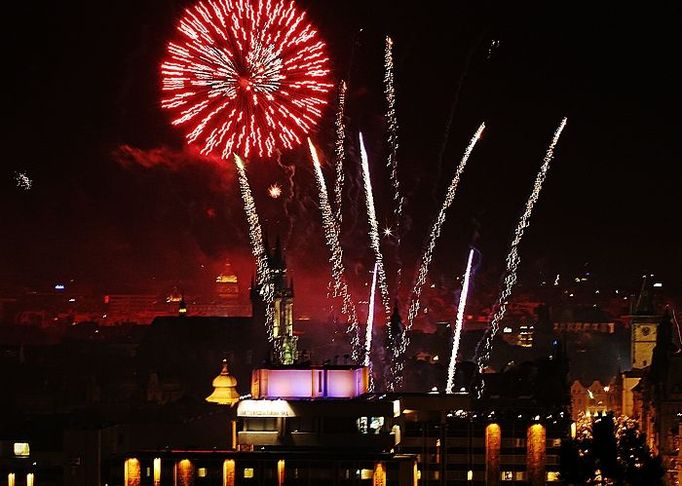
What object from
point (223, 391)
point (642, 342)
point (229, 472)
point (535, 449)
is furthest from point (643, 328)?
point (229, 472)

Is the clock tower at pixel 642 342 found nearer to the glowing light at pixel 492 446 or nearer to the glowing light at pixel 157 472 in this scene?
the glowing light at pixel 492 446

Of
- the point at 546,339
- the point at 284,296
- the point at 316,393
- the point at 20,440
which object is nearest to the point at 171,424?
the point at 20,440

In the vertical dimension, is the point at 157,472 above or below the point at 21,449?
below

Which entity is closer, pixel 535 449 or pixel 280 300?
pixel 535 449

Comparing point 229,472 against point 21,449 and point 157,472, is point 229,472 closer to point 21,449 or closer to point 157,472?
point 157,472

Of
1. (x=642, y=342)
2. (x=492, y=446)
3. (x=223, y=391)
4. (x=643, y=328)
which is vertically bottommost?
(x=492, y=446)

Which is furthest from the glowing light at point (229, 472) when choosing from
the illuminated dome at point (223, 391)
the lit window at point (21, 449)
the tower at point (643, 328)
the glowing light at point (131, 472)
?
the tower at point (643, 328)

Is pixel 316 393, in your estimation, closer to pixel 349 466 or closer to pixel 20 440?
pixel 349 466

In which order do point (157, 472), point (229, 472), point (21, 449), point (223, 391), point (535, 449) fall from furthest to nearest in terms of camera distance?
point (223, 391) → point (535, 449) → point (21, 449) → point (157, 472) → point (229, 472)
